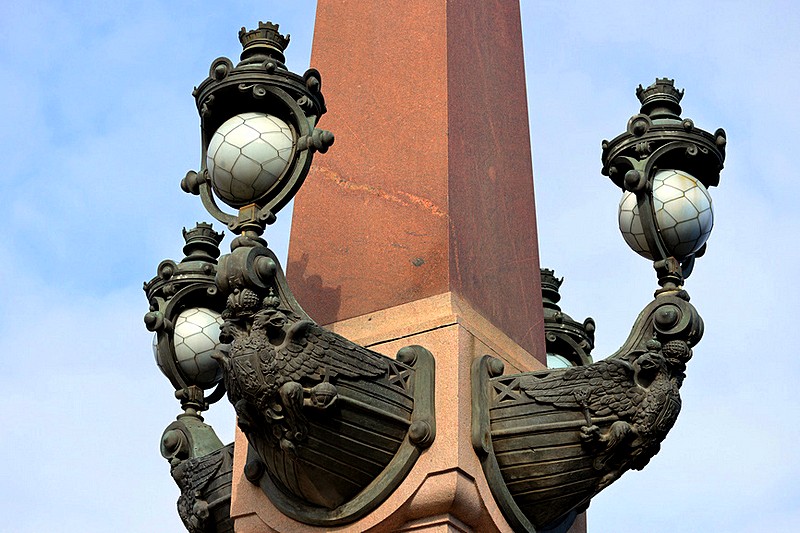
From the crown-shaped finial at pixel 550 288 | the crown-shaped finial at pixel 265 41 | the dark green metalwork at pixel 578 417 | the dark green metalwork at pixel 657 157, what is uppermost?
the crown-shaped finial at pixel 550 288

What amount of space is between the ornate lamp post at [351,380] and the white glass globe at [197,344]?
4.45 feet

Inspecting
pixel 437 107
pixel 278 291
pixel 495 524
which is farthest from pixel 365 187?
pixel 495 524

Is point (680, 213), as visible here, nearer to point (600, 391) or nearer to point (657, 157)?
point (657, 157)

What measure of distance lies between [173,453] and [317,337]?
202cm

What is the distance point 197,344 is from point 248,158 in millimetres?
1953

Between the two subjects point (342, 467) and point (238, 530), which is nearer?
point (342, 467)

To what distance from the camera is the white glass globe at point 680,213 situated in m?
7.70

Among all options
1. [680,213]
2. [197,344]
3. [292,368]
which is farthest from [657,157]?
[197,344]

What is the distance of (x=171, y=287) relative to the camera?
8.83 m

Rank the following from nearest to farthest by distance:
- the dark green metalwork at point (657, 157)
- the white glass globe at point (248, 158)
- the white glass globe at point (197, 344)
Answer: the white glass globe at point (248, 158) → the dark green metalwork at point (657, 157) → the white glass globe at point (197, 344)

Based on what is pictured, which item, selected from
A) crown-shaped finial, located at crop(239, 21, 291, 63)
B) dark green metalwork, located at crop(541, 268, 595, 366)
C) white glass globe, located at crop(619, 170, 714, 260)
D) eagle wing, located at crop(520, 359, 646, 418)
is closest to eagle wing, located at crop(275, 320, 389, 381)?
eagle wing, located at crop(520, 359, 646, 418)

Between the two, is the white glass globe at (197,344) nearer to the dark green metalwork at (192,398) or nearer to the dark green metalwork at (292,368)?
the dark green metalwork at (192,398)

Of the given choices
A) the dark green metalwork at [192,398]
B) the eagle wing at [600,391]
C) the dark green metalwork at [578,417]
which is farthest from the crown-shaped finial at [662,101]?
the dark green metalwork at [192,398]

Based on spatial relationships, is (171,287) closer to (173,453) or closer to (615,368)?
(173,453)
